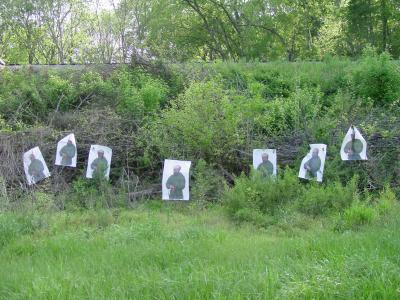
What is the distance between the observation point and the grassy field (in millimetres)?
4286

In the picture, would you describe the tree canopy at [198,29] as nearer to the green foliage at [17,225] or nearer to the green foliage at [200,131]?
the green foliage at [200,131]

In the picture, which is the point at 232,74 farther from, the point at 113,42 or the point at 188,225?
the point at 113,42

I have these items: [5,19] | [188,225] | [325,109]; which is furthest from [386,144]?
[5,19]

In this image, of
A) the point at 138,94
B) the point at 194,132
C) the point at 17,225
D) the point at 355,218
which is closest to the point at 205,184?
the point at 194,132

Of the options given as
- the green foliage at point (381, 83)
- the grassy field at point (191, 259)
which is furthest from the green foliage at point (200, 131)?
the green foliage at point (381, 83)

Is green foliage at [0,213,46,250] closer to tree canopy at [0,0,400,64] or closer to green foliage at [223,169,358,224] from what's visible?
green foliage at [223,169,358,224]

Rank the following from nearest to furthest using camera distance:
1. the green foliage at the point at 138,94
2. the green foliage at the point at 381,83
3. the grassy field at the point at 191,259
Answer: the grassy field at the point at 191,259 → the green foliage at the point at 138,94 → the green foliage at the point at 381,83

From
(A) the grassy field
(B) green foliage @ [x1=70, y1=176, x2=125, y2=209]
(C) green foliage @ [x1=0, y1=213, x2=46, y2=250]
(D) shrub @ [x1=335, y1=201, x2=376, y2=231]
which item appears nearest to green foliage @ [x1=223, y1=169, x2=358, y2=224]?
(A) the grassy field

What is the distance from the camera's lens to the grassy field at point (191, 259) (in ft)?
14.1

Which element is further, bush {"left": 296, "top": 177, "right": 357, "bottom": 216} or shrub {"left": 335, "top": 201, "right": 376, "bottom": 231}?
bush {"left": 296, "top": 177, "right": 357, "bottom": 216}

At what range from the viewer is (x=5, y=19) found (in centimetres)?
3966

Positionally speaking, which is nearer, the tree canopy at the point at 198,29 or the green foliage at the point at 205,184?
the green foliage at the point at 205,184

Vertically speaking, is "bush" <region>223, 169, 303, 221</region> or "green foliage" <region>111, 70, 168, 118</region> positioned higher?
"green foliage" <region>111, 70, 168, 118</region>

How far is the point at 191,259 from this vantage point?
206 inches
